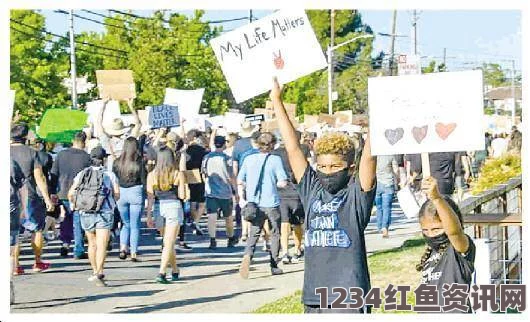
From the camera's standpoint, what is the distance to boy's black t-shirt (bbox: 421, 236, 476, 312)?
576 centimetres

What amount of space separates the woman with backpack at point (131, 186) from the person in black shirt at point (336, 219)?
625 cm

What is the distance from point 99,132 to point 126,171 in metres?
0.99

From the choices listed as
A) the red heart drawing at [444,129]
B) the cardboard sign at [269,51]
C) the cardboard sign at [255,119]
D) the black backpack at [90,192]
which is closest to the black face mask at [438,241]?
the red heart drawing at [444,129]

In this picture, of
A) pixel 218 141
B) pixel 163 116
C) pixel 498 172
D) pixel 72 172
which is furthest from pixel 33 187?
pixel 498 172

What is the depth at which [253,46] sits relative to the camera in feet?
24.6

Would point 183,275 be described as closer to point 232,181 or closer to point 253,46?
point 232,181

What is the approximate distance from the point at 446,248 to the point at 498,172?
671cm

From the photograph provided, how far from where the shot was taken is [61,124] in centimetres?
1406

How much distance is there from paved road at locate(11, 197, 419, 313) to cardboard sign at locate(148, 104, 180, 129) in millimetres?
1531

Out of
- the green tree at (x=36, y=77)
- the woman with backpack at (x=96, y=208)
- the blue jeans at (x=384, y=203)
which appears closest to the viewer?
the woman with backpack at (x=96, y=208)

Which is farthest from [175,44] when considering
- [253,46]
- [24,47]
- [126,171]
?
[253,46]

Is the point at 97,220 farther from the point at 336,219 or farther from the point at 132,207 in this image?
the point at 336,219

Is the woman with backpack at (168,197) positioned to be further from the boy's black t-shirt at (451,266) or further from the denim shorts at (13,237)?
the boy's black t-shirt at (451,266)

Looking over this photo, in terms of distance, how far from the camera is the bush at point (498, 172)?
473 inches
